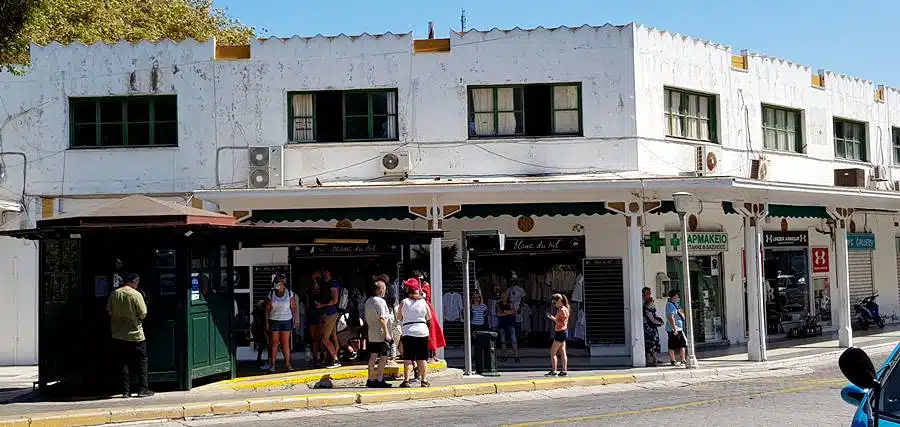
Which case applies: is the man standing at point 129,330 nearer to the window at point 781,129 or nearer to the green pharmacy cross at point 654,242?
the green pharmacy cross at point 654,242

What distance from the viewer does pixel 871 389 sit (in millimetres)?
6012

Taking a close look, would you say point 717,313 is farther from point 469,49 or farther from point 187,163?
point 187,163

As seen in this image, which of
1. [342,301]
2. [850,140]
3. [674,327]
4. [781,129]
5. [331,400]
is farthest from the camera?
[850,140]

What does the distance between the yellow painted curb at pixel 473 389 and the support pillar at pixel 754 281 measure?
7.10 meters

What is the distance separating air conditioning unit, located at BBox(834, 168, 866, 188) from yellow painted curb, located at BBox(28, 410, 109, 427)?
2046 cm

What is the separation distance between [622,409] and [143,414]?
659 cm

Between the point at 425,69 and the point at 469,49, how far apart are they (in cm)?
105

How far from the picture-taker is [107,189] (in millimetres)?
22547

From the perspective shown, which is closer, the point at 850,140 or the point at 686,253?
the point at 686,253

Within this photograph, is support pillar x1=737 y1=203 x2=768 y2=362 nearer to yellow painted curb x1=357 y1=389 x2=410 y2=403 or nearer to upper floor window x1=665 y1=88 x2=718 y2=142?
upper floor window x1=665 y1=88 x2=718 y2=142

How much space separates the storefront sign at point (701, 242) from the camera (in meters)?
24.1

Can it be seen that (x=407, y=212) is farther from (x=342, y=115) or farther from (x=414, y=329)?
(x=414, y=329)

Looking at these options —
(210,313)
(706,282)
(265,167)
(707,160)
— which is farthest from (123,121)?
(706,282)

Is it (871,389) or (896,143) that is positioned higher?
(896,143)
